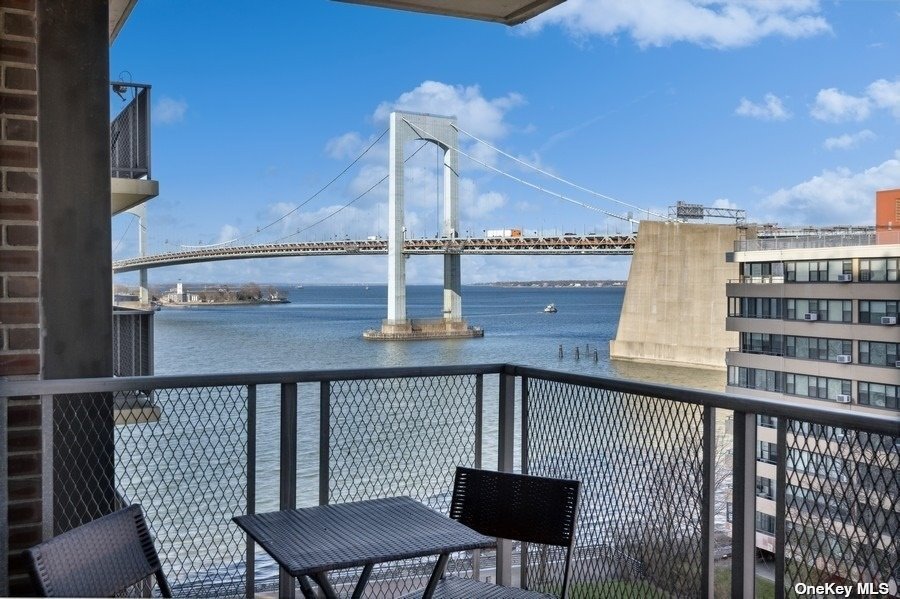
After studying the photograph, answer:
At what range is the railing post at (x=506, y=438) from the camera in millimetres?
2955

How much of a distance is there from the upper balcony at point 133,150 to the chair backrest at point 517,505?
3.46 m

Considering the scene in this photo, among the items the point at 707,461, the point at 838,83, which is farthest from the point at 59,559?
the point at 838,83

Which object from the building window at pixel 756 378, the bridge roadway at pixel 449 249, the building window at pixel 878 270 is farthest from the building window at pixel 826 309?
the bridge roadway at pixel 449 249

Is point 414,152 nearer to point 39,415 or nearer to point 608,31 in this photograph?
point 608,31

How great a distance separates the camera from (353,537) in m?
1.88

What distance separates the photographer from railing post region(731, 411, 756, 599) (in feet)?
6.98

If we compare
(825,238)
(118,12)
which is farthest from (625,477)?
(825,238)

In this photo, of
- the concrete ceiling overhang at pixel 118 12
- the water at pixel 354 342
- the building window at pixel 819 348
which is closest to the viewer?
the concrete ceiling overhang at pixel 118 12

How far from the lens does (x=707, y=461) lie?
227 cm

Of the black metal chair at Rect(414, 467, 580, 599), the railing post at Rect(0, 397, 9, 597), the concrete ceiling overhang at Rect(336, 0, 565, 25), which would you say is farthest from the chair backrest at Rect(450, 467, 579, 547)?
the concrete ceiling overhang at Rect(336, 0, 565, 25)

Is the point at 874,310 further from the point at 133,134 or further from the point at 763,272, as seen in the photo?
the point at 133,134

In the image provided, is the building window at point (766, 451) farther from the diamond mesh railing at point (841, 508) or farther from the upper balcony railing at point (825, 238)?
the upper balcony railing at point (825, 238)

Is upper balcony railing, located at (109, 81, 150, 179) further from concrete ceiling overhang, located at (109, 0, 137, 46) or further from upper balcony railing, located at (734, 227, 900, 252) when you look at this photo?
upper balcony railing, located at (734, 227, 900, 252)

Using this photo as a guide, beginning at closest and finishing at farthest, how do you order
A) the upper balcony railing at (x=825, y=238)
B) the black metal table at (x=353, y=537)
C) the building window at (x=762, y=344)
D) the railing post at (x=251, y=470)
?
the black metal table at (x=353, y=537) < the railing post at (x=251, y=470) < the upper balcony railing at (x=825, y=238) < the building window at (x=762, y=344)
